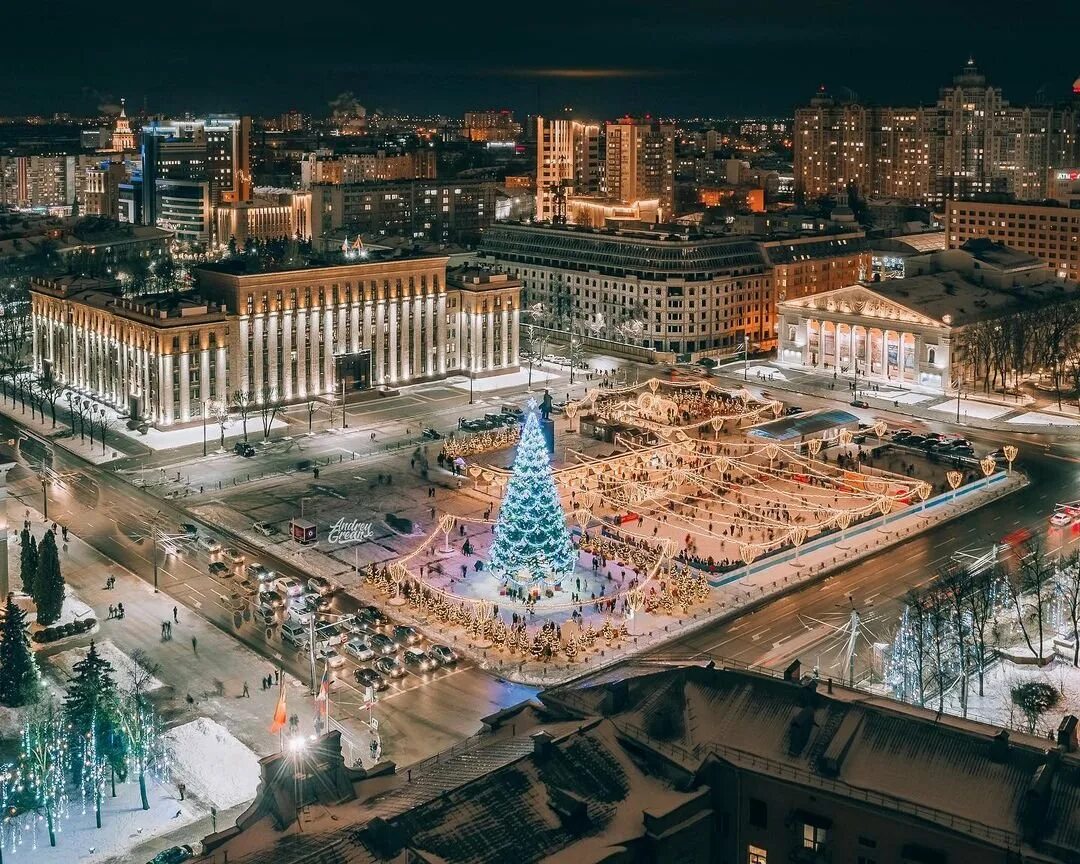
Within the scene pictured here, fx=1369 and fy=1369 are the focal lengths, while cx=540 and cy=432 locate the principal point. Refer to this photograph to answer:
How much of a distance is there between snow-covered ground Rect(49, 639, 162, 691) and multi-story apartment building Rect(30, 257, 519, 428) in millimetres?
47115

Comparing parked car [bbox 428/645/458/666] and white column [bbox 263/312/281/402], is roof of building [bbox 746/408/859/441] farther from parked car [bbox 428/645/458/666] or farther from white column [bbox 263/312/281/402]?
parked car [bbox 428/645/458/666]

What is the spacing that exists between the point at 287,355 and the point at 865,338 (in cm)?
5541

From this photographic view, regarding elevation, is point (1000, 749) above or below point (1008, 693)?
above

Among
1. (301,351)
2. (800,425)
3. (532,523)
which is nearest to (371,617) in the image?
(532,523)

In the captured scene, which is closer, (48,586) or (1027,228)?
(48,586)

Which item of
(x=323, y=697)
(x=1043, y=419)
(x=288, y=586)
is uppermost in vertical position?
(x=1043, y=419)

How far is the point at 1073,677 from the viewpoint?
6100cm

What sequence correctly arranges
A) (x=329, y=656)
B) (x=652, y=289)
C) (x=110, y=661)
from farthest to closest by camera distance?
1. (x=652, y=289)
2. (x=329, y=656)
3. (x=110, y=661)

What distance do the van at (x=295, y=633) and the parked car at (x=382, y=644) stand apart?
317cm

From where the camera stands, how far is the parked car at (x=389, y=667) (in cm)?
6316

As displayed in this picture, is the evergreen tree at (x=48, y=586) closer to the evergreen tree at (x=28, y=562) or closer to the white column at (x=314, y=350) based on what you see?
the evergreen tree at (x=28, y=562)

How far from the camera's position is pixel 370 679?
62.3 metres

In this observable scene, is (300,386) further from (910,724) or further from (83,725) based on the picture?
(910,724)

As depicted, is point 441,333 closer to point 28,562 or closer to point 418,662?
point 28,562
